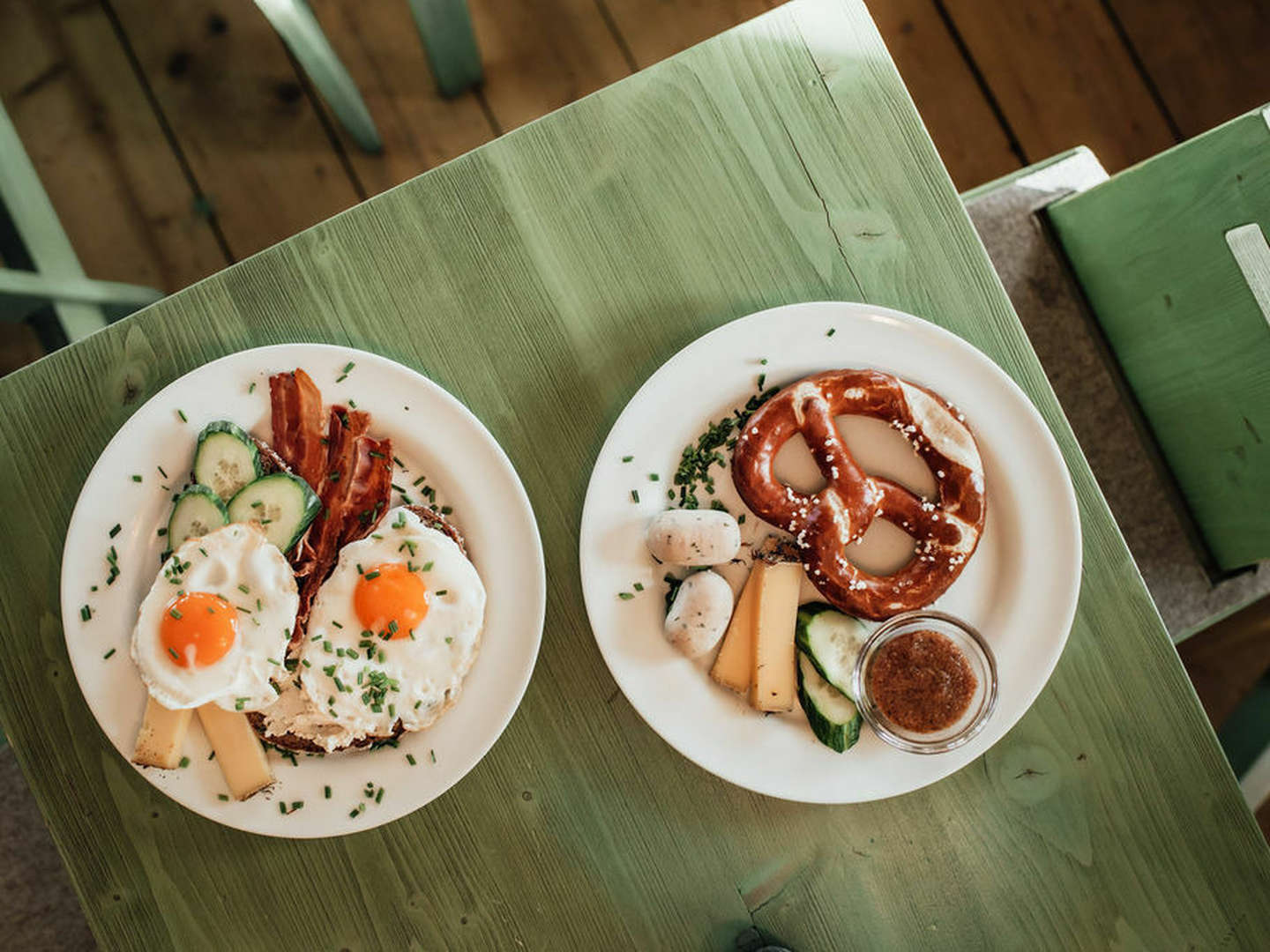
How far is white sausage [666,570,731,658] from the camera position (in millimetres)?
1328

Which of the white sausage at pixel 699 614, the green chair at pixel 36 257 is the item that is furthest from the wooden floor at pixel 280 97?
the white sausage at pixel 699 614

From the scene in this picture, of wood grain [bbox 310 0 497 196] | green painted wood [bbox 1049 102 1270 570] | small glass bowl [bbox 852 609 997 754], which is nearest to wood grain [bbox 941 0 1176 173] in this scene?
green painted wood [bbox 1049 102 1270 570]

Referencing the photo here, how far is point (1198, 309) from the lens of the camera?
1.54m

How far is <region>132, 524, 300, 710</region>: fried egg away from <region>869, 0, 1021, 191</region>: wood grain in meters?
2.01

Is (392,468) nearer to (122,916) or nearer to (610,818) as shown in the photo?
(610,818)

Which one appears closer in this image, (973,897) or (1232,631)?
(973,897)

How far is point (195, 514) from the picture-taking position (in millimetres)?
1321

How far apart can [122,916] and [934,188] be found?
1692 millimetres

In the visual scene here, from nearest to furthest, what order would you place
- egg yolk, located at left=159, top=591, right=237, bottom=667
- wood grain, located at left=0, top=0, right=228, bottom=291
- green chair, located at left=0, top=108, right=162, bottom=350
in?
→ egg yolk, located at left=159, top=591, right=237, bottom=667, green chair, located at left=0, top=108, right=162, bottom=350, wood grain, located at left=0, top=0, right=228, bottom=291

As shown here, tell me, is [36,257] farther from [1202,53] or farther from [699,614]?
[1202,53]

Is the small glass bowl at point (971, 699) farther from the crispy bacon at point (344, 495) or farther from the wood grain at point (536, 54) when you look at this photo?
the wood grain at point (536, 54)

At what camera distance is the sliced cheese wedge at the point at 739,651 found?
4.54 feet

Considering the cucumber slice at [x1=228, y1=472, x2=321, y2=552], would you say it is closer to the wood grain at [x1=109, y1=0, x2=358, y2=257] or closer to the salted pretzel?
the salted pretzel

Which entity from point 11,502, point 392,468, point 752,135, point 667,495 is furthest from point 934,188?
point 11,502
